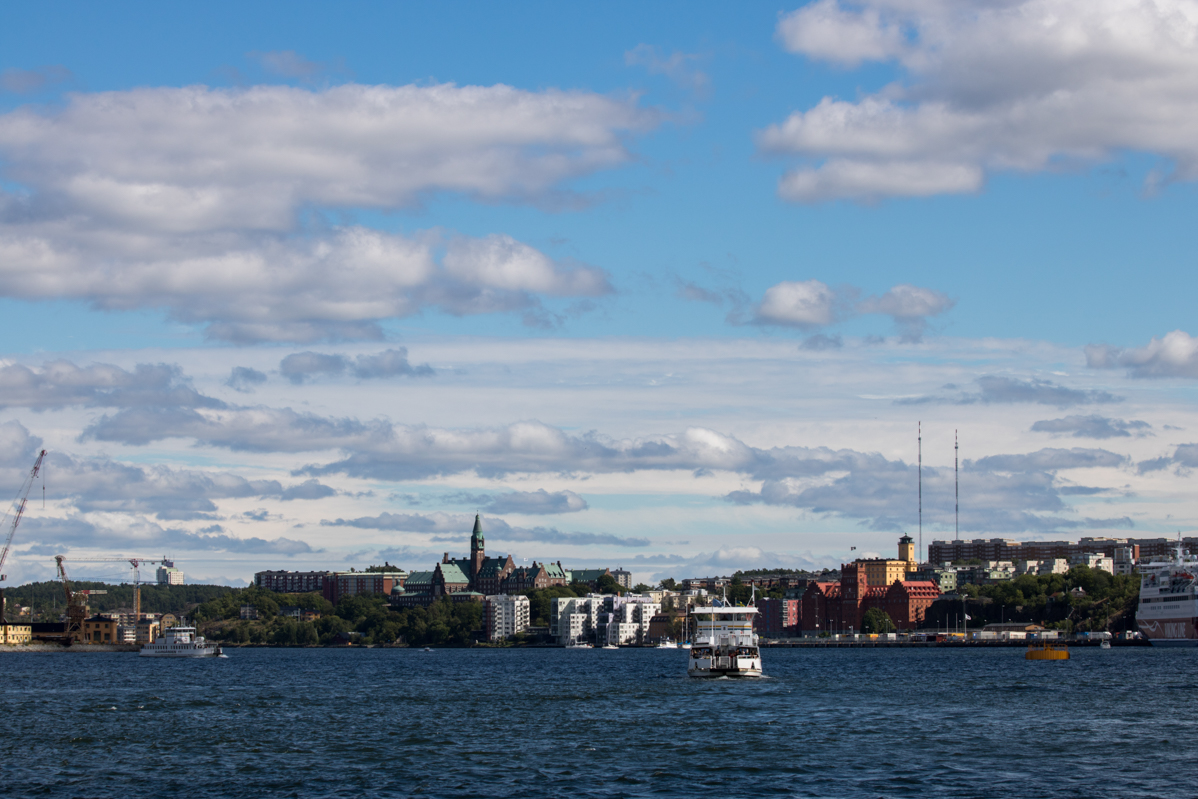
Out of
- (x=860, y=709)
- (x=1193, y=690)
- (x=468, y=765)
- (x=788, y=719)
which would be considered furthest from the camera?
(x=1193, y=690)

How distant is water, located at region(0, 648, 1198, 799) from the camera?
50219mm

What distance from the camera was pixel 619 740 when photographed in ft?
211

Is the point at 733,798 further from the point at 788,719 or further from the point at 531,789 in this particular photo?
the point at 788,719

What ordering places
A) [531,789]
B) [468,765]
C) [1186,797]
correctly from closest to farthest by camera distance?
[1186,797]
[531,789]
[468,765]

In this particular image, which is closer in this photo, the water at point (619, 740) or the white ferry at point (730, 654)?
the water at point (619, 740)

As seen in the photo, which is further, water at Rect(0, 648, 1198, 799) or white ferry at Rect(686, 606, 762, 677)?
white ferry at Rect(686, 606, 762, 677)

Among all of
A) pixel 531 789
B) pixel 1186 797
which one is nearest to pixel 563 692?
pixel 531 789

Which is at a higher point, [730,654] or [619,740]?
[730,654]

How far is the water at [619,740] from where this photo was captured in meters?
50.2

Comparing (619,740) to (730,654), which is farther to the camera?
(730,654)

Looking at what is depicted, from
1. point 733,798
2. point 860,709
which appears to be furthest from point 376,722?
point 733,798

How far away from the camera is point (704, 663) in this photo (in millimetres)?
108875

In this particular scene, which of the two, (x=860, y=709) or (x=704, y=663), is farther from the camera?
(x=704, y=663)

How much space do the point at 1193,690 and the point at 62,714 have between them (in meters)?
78.1
